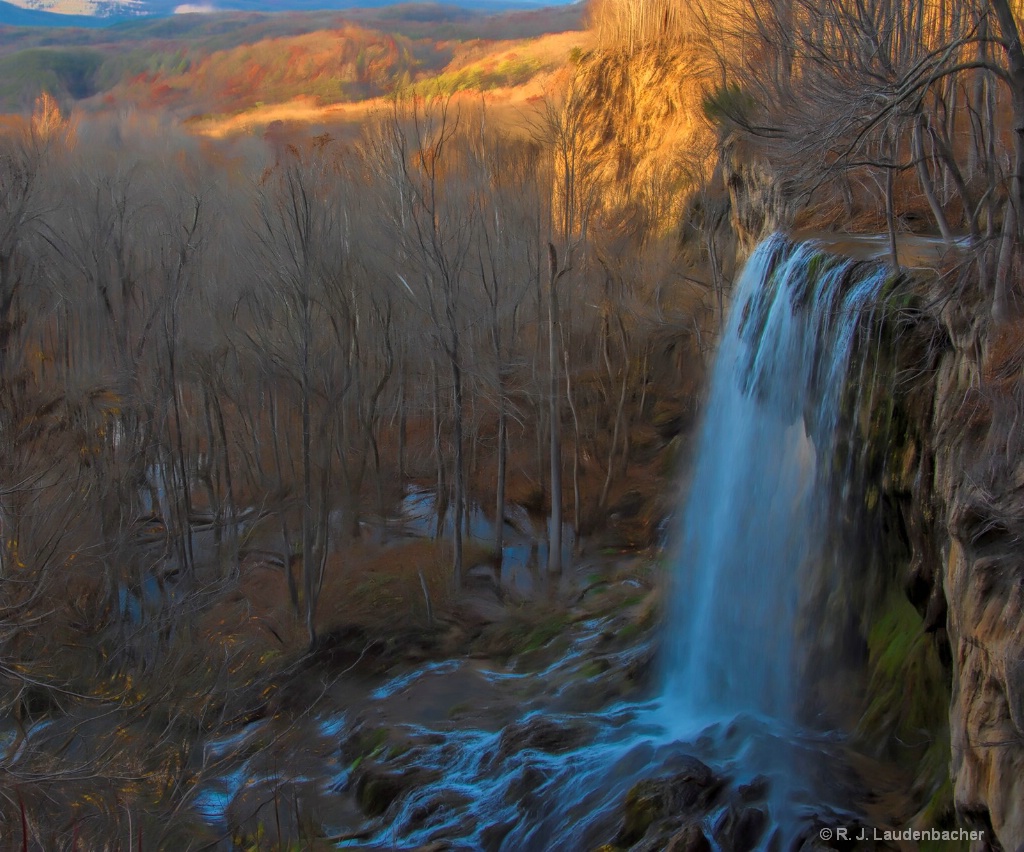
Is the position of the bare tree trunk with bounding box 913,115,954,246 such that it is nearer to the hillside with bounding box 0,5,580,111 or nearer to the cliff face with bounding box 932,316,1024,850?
the cliff face with bounding box 932,316,1024,850

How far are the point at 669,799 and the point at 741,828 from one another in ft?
2.86

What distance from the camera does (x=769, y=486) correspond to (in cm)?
1186

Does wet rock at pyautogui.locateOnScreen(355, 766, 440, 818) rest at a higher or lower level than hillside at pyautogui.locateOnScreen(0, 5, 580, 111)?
lower

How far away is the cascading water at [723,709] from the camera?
32.0 ft

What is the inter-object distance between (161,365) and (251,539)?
15.9 feet

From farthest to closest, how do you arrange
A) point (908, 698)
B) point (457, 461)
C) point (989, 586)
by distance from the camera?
1. point (457, 461)
2. point (908, 698)
3. point (989, 586)

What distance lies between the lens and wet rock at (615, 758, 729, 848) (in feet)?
30.6

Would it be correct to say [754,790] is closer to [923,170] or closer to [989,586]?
[989,586]

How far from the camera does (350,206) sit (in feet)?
72.7

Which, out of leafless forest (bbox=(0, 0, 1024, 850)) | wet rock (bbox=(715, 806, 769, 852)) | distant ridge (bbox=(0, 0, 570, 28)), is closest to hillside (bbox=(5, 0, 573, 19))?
distant ridge (bbox=(0, 0, 570, 28))

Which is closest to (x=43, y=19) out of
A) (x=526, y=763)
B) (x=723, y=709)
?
(x=526, y=763)

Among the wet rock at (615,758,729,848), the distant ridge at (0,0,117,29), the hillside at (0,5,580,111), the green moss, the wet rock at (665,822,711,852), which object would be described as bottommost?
the wet rock at (615,758,729,848)

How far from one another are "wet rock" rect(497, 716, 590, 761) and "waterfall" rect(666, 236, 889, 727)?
134 centimetres

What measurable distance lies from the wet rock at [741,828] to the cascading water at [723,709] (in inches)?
0.7
